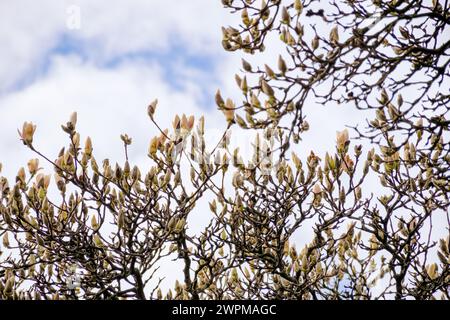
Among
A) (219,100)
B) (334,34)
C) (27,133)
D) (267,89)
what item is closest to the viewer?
(267,89)

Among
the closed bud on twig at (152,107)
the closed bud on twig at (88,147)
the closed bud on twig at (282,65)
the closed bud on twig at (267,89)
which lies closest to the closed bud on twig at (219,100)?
the closed bud on twig at (267,89)

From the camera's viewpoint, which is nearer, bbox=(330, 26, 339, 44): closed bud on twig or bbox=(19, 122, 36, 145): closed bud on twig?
bbox=(330, 26, 339, 44): closed bud on twig

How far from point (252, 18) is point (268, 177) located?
66.5 inches

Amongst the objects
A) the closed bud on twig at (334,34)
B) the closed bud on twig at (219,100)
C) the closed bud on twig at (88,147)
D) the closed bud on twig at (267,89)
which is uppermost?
the closed bud on twig at (334,34)

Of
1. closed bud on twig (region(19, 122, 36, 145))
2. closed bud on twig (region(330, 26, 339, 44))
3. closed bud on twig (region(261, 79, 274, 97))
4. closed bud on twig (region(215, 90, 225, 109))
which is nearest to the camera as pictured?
closed bud on twig (region(261, 79, 274, 97))

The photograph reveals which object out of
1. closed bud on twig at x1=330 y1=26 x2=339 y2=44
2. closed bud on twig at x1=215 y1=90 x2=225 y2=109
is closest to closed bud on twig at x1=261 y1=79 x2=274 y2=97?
closed bud on twig at x1=215 y1=90 x2=225 y2=109

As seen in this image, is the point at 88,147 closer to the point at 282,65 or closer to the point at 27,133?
the point at 27,133

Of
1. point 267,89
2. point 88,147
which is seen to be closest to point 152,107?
point 88,147

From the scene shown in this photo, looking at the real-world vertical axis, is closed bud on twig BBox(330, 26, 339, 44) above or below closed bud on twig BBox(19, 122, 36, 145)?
above

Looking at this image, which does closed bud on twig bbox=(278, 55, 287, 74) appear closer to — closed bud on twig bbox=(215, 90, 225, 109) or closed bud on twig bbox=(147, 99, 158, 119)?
closed bud on twig bbox=(215, 90, 225, 109)

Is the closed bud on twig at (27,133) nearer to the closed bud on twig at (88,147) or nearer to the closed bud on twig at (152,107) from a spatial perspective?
the closed bud on twig at (88,147)

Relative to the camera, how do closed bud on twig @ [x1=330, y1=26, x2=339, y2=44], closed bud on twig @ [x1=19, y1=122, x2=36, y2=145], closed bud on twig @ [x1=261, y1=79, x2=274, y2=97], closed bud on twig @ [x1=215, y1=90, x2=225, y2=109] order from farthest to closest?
closed bud on twig @ [x1=19, y1=122, x2=36, y2=145] < closed bud on twig @ [x1=330, y1=26, x2=339, y2=44] < closed bud on twig @ [x1=215, y1=90, x2=225, y2=109] < closed bud on twig @ [x1=261, y1=79, x2=274, y2=97]

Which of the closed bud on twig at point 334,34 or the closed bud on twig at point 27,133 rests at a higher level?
the closed bud on twig at point 334,34
